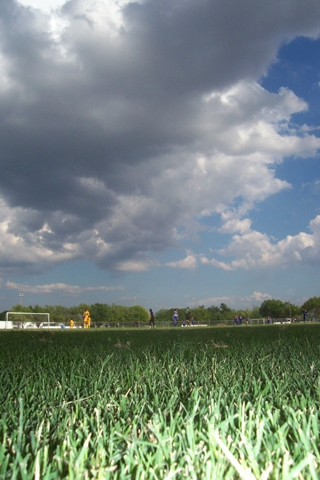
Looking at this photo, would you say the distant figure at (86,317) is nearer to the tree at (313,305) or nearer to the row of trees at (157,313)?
the row of trees at (157,313)

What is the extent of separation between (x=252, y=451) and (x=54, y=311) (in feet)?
503

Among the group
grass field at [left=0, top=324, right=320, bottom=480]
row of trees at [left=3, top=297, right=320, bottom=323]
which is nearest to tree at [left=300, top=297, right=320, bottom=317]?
row of trees at [left=3, top=297, right=320, bottom=323]

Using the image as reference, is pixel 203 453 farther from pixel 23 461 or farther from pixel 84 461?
pixel 23 461

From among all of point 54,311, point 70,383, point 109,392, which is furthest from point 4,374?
point 54,311

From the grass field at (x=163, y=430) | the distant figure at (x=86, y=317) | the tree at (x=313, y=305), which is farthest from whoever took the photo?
the tree at (x=313, y=305)

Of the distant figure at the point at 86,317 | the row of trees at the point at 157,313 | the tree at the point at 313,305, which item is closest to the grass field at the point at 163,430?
the distant figure at the point at 86,317

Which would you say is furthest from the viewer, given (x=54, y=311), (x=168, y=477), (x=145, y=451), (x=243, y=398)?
(x=54, y=311)

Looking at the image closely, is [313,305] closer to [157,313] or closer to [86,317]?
[157,313]

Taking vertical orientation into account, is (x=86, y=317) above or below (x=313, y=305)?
above

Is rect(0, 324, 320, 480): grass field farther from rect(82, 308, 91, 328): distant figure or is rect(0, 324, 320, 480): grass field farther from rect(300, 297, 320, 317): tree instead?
rect(300, 297, 320, 317): tree

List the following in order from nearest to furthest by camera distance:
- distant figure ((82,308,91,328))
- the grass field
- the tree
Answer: the grass field < distant figure ((82,308,91,328)) < the tree

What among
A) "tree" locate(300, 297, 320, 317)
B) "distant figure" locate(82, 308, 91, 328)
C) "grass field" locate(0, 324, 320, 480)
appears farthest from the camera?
"tree" locate(300, 297, 320, 317)

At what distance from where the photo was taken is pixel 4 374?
12.0 feet

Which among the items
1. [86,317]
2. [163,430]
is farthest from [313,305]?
[163,430]
